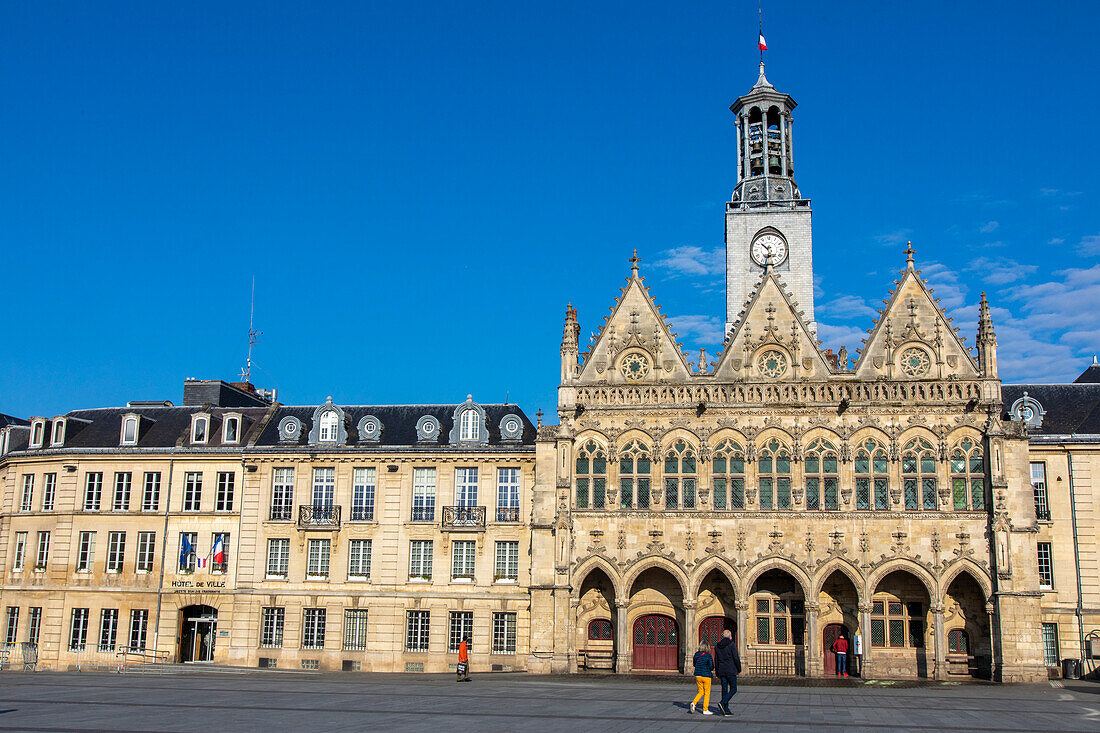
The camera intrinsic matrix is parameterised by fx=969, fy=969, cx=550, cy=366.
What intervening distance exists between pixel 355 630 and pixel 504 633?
675 cm

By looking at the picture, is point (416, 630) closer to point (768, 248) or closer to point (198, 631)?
point (198, 631)

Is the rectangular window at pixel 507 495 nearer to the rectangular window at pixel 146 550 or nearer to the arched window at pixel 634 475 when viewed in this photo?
the arched window at pixel 634 475

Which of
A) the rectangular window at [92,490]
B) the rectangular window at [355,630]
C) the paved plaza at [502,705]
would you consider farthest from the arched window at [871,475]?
the rectangular window at [92,490]

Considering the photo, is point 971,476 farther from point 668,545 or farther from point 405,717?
point 405,717

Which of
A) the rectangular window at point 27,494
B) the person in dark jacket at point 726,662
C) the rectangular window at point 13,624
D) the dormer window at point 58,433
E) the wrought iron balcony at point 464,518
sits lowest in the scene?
the rectangular window at point 13,624

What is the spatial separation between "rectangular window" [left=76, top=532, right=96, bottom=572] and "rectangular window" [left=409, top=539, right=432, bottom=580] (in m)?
15.3

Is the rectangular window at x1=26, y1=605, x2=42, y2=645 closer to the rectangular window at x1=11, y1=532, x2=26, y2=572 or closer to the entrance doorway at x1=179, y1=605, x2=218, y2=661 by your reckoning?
the rectangular window at x1=11, y1=532, x2=26, y2=572

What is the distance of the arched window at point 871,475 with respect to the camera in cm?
3966

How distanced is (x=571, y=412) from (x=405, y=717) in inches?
790

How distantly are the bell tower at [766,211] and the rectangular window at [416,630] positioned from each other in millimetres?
20084

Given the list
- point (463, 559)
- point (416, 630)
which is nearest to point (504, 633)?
point (463, 559)

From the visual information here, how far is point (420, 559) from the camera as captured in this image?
44.1 metres

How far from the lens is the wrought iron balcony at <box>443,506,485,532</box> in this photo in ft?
144

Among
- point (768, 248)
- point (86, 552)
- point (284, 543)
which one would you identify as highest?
point (768, 248)
